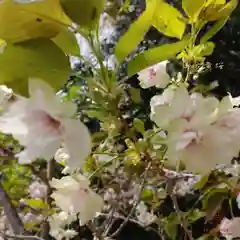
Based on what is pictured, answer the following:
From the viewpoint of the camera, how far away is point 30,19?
326mm

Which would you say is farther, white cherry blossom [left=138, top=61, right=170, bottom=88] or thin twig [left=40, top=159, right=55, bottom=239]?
thin twig [left=40, top=159, right=55, bottom=239]

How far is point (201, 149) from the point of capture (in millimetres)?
330

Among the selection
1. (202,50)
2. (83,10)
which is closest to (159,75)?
(202,50)

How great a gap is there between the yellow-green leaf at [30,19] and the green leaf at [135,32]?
2.3 inches

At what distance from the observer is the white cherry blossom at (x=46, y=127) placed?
1.04ft

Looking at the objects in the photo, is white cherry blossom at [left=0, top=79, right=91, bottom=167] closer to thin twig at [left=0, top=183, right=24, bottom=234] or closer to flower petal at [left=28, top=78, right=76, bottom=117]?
flower petal at [left=28, top=78, right=76, bottom=117]

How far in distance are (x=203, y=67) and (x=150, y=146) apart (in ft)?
0.82

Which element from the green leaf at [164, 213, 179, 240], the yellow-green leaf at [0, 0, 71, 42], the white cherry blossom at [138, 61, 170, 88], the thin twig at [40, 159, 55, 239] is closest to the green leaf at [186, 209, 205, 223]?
the green leaf at [164, 213, 179, 240]

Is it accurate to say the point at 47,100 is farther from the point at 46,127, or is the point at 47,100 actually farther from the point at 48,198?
the point at 48,198

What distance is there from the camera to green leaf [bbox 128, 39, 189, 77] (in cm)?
38

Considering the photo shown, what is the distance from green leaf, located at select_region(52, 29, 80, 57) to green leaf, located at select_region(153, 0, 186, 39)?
79mm

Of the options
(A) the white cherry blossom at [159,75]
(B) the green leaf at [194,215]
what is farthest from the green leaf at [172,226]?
(A) the white cherry blossom at [159,75]

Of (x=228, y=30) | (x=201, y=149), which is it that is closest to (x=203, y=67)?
(x=201, y=149)

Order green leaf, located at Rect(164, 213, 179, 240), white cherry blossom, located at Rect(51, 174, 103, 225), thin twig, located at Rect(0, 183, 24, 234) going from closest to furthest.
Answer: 1. white cherry blossom, located at Rect(51, 174, 103, 225)
2. green leaf, located at Rect(164, 213, 179, 240)
3. thin twig, located at Rect(0, 183, 24, 234)
